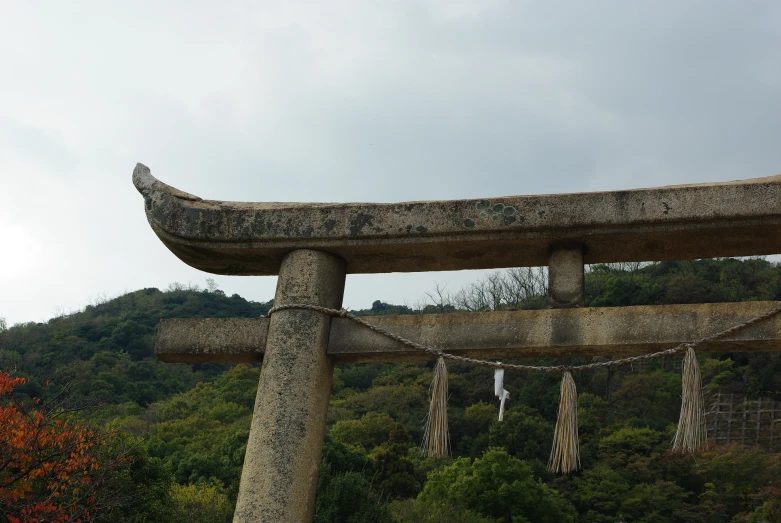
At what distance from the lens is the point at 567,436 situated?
10.4 feet

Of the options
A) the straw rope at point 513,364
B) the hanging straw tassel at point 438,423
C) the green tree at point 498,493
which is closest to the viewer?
the straw rope at point 513,364

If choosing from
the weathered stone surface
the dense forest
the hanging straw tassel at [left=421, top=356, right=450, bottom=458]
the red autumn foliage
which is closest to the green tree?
the dense forest

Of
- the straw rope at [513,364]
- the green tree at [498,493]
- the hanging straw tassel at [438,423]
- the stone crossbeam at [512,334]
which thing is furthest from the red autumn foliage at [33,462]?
the green tree at [498,493]

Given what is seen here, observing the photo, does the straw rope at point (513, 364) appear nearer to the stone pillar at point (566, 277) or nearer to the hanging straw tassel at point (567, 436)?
the hanging straw tassel at point (567, 436)

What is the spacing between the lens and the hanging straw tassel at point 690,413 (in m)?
3.02

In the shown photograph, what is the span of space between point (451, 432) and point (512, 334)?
3043 cm

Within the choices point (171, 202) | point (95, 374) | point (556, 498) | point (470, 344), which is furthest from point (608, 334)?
point (95, 374)

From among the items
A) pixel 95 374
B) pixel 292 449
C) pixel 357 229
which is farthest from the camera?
pixel 95 374

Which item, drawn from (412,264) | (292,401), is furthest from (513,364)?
(292,401)

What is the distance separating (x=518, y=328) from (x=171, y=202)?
168cm

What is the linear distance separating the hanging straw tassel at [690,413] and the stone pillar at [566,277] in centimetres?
51

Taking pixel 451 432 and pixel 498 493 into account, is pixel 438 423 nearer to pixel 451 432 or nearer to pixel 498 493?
pixel 498 493

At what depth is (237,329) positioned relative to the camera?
3.45 metres

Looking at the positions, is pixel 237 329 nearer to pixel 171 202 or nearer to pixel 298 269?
pixel 298 269
